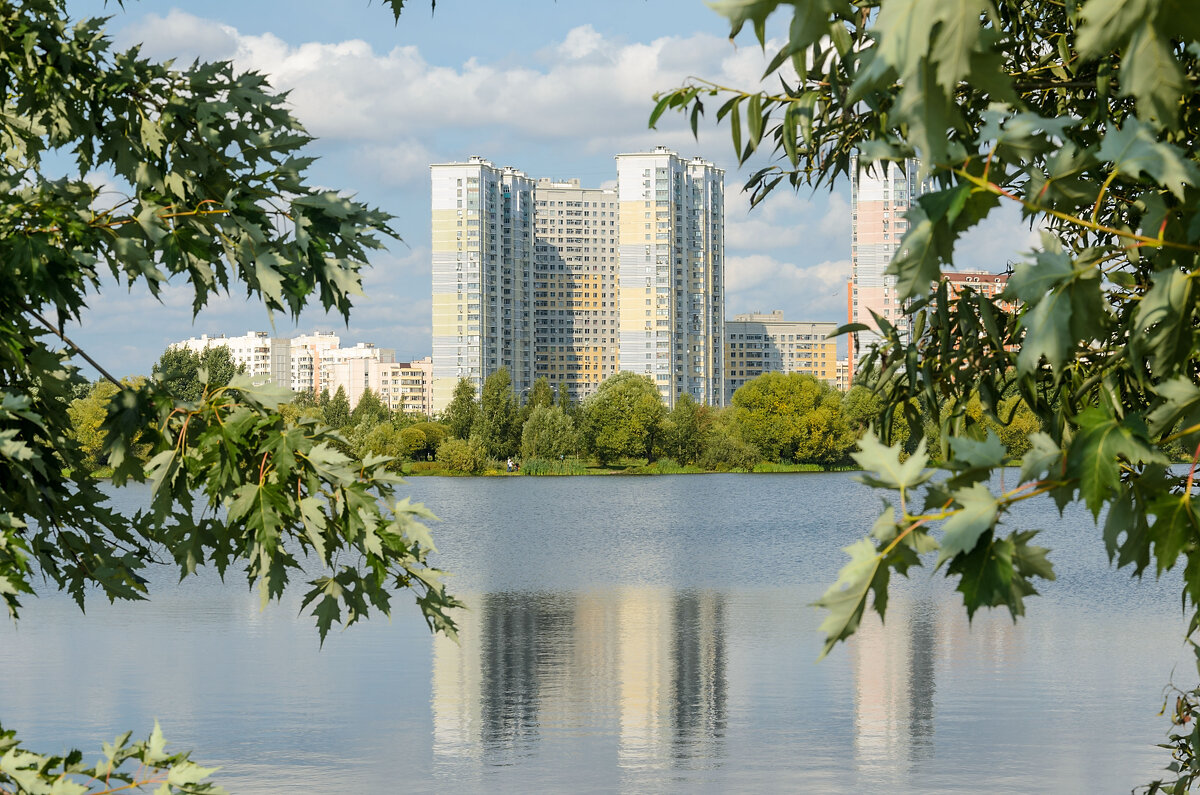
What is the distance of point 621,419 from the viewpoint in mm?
78688

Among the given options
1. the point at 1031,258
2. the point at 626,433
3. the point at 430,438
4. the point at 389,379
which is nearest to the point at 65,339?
the point at 1031,258

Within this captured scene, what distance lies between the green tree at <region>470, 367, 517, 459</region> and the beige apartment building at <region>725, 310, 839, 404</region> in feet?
190

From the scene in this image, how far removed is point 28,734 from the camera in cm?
1221

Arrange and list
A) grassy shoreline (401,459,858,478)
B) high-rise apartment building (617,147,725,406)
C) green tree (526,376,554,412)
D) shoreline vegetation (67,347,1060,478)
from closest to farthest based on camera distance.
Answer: shoreline vegetation (67,347,1060,478) → grassy shoreline (401,459,858,478) → green tree (526,376,554,412) → high-rise apartment building (617,147,725,406)

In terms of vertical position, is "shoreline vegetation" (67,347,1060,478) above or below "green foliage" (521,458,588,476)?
above

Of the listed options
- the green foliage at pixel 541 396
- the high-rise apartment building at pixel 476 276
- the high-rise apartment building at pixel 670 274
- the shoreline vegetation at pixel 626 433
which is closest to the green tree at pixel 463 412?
the shoreline vegetation at pixel 626 433

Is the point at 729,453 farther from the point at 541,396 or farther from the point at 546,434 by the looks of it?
the point at 541,396

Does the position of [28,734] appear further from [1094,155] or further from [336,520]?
[1094,155]

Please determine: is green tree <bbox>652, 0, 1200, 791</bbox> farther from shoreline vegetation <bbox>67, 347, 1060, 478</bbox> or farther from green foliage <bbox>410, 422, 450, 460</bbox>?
green foliage <bbox>410, 422, 450, 460</bbox>

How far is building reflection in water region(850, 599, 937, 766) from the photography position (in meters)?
12.3

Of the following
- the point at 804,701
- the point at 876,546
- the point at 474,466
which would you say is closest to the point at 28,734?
the point at 804,701

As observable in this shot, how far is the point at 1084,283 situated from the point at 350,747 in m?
11.6

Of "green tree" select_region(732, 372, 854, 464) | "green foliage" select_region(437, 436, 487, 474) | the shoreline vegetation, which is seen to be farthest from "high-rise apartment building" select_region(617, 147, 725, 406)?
"green foliage" select_region(437, 436, 487, 474)

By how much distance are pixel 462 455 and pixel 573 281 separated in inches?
2100
